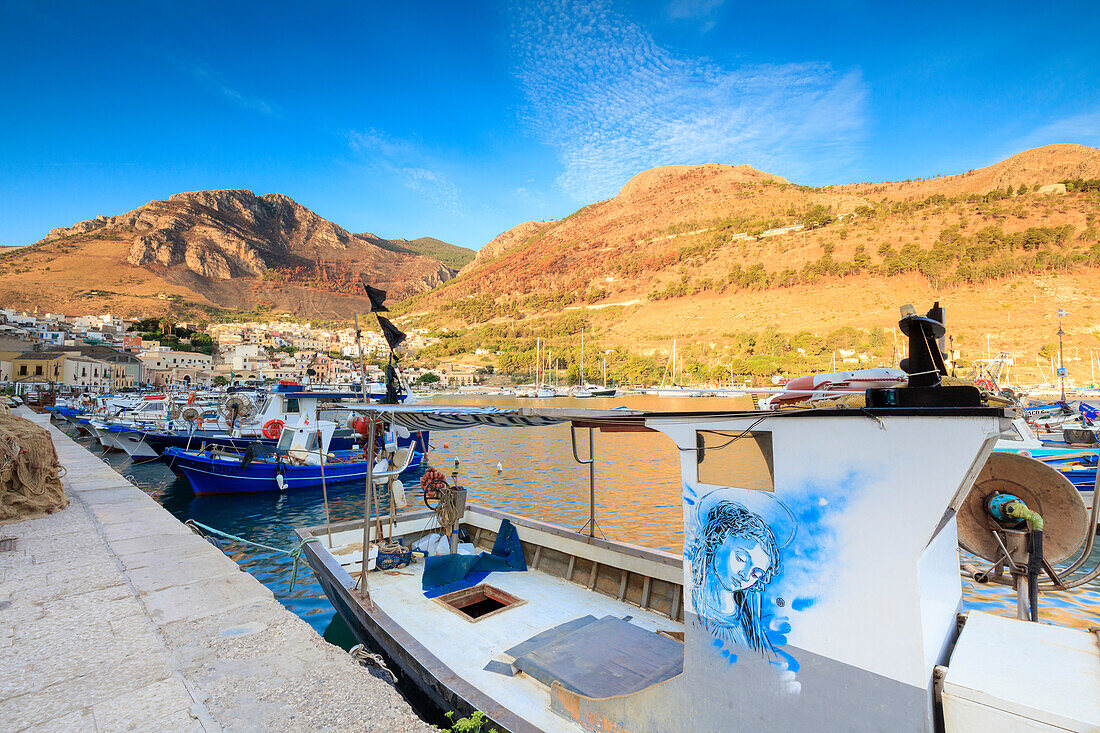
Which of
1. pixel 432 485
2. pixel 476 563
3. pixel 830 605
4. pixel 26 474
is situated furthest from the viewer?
pixel 432 485

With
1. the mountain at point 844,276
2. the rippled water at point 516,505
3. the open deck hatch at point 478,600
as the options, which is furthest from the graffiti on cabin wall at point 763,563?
the mountain at point 844,276

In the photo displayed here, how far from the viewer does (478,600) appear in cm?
679

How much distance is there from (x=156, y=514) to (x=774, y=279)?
144892mm

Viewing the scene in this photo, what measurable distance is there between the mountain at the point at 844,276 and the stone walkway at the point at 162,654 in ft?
260

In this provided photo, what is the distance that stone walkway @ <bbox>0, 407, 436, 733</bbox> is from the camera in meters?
2.89

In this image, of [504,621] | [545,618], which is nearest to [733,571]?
[545,618]

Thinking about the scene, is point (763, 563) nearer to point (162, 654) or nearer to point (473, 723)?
point (473, 723)

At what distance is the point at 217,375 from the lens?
105062mm

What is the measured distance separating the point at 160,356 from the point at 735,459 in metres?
121

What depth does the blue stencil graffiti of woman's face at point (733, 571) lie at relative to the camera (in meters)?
3.12

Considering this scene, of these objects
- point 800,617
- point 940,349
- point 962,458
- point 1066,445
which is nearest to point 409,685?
point 800,617

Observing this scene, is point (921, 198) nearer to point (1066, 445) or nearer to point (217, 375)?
point (1066, 445)

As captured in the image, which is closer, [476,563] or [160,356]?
[476,563]

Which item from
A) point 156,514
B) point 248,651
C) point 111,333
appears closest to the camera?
point 248,651
